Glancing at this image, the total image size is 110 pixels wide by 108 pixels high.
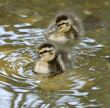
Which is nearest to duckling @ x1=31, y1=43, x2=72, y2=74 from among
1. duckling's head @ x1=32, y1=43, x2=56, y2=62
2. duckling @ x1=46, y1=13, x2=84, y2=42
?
duckling's head @ x1=32, y1=43, x2=56, y2=62

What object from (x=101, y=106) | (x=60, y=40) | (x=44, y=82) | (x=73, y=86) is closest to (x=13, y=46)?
(x=60, y=40)

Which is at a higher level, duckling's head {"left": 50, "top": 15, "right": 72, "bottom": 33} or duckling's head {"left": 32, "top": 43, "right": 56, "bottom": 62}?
duckling's head {"left": 50, "top": 15, "right": 72, "bottom": 33}

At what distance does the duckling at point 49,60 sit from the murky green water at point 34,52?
0.08 metres

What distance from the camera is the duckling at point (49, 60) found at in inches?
120

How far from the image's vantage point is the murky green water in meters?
2.49

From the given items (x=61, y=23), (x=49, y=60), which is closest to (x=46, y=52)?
(x=49, y=60)

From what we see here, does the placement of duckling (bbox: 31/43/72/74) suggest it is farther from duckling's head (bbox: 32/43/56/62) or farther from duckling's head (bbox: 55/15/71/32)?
duckling's head (bbox: 55/15/71/32)

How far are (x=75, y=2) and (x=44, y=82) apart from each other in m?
2.53

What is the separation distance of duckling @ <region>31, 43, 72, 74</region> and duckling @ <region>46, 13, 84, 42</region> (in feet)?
2.83

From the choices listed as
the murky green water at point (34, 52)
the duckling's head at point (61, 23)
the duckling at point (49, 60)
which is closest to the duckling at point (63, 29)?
the duckling's head at point (61, 23)

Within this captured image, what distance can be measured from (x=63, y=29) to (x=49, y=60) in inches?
41.8

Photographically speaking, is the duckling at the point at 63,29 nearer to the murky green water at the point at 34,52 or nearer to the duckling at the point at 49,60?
the murky green water at the point at 34,52

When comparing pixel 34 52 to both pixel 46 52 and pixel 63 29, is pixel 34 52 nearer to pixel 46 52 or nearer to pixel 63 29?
pixel 46 52

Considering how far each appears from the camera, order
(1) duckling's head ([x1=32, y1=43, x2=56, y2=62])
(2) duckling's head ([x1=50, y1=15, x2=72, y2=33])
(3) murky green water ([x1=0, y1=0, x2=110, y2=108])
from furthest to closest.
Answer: (2) duckling's head ([x1=50, y1=15, x2=72, y2=33]), (1) duckling's head ([x1=32, y1=43, x2=56, y2=62]), (3) murky green water ([x1=0, y1=0, x2=110, y2=108])
